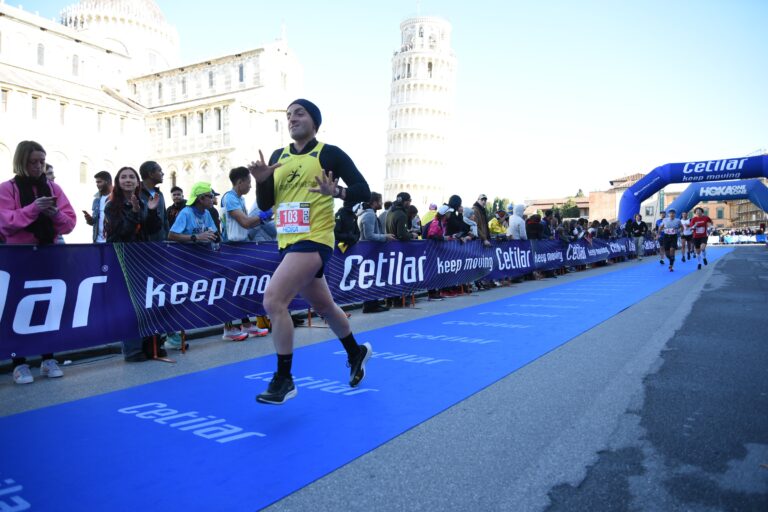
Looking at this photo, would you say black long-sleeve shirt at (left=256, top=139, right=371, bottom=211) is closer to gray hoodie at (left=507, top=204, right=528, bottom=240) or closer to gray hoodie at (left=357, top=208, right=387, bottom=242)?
gray hoodie at (left=357, top=208, right=387, bottom=242)

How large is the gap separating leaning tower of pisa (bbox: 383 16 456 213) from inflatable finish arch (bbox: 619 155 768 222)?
7011 cm

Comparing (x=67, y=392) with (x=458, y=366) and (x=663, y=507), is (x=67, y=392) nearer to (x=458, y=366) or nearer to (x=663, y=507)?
(x=458, y=366)

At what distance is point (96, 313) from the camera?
602cm

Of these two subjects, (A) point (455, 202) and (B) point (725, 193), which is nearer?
(A) point (455, 202)

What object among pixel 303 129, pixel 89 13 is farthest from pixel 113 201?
pixel 89 13

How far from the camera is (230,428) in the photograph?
392 centimetres

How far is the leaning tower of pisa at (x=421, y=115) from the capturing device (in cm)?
10300

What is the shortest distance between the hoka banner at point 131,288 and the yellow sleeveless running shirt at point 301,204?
2.67 metres

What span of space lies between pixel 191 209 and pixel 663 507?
248 inches

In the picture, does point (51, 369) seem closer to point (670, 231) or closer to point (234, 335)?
point (234, 335)

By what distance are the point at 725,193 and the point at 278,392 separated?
143 ft

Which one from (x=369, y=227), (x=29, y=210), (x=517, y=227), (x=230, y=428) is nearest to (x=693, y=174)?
(x=517, y=227)

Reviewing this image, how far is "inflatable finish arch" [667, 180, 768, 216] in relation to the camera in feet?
126

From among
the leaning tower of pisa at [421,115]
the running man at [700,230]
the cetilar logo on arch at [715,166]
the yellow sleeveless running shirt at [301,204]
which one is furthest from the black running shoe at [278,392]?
the leaning tower of pisa at [421,115]
